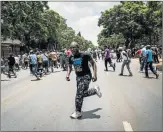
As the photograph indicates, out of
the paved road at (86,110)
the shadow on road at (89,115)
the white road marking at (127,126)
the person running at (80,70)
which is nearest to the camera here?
the white road marking at (127,126)

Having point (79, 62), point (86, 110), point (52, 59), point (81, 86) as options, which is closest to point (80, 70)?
point (79, 62)

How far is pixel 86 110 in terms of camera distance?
10.2 metres

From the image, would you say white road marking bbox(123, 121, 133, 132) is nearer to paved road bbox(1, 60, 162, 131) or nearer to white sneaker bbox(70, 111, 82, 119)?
paved road bbox(1, 60, 162, 131)

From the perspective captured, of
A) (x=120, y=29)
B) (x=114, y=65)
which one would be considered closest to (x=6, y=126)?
(x=120, y=29)

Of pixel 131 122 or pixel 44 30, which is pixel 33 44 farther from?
pixel 131 122

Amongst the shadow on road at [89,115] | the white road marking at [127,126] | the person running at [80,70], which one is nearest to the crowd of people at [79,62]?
the person running at [80,70]

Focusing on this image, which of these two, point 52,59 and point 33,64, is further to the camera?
point 52,59

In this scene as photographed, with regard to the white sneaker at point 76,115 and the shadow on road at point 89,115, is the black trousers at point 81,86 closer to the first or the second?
the white sneaker at point 76,115

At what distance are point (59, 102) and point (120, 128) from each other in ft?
12.5

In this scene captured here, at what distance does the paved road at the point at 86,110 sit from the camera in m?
8.59

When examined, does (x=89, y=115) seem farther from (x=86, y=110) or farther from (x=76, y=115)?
(x=86, y=110)

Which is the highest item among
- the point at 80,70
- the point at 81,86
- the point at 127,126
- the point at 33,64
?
the point at 80,70

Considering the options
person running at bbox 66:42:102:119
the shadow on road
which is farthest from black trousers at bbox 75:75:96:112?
the shadow on road

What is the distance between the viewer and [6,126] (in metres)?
8.90
